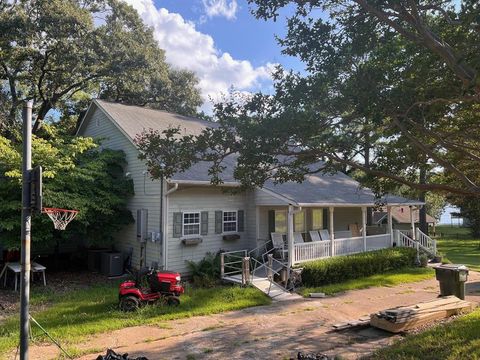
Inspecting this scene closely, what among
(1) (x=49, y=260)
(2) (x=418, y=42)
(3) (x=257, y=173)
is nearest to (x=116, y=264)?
(1) (x=49, y=260)

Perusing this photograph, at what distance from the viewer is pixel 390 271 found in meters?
17.4

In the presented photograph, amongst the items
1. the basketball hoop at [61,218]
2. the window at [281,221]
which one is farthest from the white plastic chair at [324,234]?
the basketball hoop at [61,218]

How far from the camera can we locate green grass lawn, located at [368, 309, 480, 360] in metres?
6.85

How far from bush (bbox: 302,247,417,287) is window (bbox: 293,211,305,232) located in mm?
2900

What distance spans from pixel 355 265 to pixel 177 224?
6.97 m

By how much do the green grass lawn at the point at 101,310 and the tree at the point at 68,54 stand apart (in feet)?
37.2

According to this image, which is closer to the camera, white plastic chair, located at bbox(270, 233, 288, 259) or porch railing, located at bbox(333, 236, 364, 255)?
white plastic chair, located at bbox(270, 233, 288, 259)

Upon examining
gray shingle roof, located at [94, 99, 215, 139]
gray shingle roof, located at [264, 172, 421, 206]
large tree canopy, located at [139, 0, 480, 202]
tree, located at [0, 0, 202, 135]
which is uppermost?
tree, located at [0, 0, 202, 135]

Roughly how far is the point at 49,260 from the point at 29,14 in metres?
Result: 11.9

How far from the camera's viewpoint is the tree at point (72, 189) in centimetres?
1291

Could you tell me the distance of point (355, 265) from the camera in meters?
15.8

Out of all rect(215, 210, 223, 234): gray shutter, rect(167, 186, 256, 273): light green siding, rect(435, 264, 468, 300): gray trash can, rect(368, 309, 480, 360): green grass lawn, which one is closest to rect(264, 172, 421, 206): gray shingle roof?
rect(167, 186, 256, 273): light green siding

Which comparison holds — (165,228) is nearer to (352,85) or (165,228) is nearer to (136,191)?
(136,191)

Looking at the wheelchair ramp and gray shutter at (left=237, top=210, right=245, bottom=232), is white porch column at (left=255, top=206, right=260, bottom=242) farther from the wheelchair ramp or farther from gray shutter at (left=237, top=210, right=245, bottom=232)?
the wheelchair ramp
